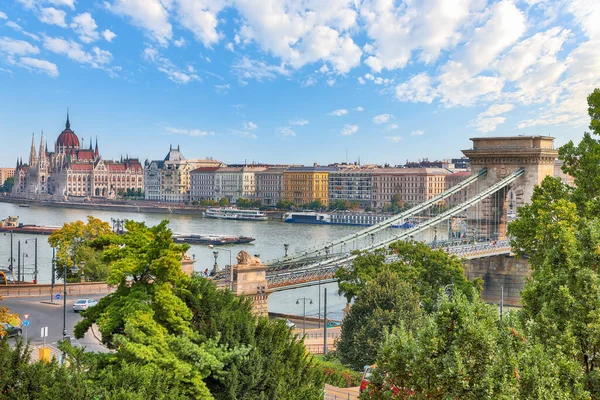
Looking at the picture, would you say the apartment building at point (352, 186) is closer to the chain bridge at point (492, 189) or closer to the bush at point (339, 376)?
the chain bridge at point (492, 189)

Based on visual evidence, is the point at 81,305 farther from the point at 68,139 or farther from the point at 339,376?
the point at 68,139

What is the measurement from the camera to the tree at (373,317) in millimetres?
17797

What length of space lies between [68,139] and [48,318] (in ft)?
526

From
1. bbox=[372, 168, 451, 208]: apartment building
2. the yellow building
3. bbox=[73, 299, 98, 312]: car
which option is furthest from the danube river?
bbox=[372, 168, 451, 208]: apartment building

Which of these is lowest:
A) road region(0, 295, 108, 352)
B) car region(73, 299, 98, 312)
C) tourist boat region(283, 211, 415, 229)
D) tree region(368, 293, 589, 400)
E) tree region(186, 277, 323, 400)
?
road region(0, 295, 108, 352)

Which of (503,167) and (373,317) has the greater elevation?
(503,167)

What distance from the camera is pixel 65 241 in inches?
1270

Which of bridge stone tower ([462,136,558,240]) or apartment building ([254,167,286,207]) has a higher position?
apartment building ([254,167,286,207])

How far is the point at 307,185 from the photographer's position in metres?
112

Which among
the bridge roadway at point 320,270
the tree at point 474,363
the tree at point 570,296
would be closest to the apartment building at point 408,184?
the bridge roadway at point 320,270

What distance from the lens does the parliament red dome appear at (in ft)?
568

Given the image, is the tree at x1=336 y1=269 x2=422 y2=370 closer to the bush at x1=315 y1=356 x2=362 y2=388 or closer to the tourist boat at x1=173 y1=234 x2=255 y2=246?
the bush at x1=315 y1=356 x2=362 y2=388

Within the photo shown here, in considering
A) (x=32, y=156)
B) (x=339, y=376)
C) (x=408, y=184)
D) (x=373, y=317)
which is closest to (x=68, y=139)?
(x=32, y=156)

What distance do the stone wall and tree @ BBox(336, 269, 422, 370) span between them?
40.3 feet
